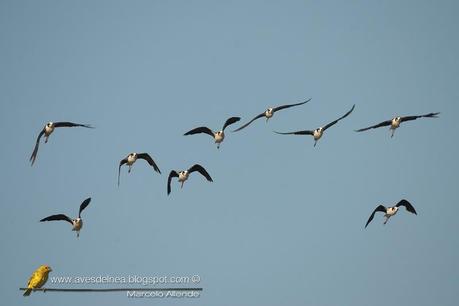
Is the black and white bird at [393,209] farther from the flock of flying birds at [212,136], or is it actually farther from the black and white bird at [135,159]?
the black and white bird at [135,159]

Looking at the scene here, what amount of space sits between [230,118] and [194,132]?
129 inches

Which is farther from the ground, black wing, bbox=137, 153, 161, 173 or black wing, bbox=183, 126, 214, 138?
black wing, bbox=183, 126, 214, 138

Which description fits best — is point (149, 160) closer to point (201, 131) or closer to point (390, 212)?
point (201, 131)

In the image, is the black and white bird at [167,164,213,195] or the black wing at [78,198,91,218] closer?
the black wing at [78,198,91,218]

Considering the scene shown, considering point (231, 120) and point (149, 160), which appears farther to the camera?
point (231, 120)

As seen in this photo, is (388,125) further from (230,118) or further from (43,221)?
(43,221)

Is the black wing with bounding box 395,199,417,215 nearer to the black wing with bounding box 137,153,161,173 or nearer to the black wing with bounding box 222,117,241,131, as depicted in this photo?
the black wing with bounding box 222,117,241,131

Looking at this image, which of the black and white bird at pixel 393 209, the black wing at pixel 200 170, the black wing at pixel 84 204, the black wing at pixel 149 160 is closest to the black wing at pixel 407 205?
the black and white bird at pixel 393 209

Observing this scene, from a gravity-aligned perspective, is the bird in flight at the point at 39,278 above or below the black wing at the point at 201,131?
below

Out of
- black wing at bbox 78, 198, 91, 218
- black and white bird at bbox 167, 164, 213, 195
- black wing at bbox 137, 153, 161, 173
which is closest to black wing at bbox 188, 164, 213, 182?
black and white bird at bbox 167, 164, 213, 195

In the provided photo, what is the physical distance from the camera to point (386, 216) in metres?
81.5

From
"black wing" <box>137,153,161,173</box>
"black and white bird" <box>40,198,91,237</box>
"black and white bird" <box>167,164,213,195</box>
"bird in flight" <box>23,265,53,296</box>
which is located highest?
"black wing" <box>137,153,161,173</box>

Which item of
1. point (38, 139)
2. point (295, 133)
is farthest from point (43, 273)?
point (295, 133)

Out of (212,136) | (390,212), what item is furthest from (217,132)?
(390,212)
